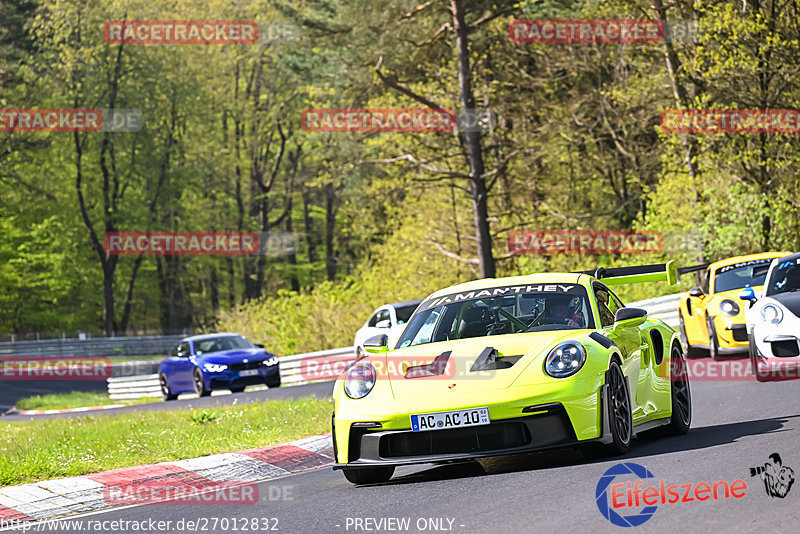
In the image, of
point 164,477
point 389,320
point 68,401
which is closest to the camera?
point 164,477

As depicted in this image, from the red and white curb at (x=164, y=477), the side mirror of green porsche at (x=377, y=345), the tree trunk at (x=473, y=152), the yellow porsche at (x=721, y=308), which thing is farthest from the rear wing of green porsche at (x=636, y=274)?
the tree trunk at (x=473, y=152)

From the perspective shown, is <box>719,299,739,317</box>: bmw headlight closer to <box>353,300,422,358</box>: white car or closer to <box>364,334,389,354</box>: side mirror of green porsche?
<box>353,300,422,358</box>: white car

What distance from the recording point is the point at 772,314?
39.9 feet

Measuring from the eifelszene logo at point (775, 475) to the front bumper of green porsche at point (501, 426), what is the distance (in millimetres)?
1106

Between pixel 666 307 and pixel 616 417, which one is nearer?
pixel 616 417

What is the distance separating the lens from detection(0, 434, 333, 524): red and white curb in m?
8.41

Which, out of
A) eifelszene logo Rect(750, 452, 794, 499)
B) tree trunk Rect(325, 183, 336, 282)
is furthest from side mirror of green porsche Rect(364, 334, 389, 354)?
tree trunk Rect(325, 183, 336, 282)

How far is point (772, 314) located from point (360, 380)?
5773mm

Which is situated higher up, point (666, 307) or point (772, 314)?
point (772, 314)

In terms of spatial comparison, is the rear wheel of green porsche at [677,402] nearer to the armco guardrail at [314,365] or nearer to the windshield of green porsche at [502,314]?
the windshield of green porsche at [502,314]

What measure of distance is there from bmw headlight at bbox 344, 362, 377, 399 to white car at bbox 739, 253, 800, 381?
18.2 feet

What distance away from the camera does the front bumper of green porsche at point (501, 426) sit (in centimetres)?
757

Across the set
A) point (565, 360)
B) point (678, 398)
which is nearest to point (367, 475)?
point (565, 360)

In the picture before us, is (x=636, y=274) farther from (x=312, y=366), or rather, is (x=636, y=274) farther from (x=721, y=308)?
(x=312, y=366)
